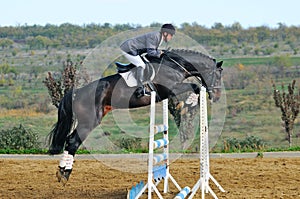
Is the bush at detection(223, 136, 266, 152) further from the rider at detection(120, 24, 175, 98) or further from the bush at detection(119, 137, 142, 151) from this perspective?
the rider at detection(120, 24, 175, 98)

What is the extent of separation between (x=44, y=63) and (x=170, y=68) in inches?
955

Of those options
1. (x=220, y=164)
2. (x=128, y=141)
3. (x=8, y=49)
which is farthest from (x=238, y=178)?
(x=8, y=49)

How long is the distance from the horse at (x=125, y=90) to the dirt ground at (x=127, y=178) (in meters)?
0.79

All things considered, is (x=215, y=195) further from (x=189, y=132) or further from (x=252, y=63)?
(x=252, y=63)

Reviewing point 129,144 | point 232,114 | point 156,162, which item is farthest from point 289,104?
point 232,114

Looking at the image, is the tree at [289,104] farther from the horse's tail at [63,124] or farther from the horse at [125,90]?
the horse's tail at [63,124]

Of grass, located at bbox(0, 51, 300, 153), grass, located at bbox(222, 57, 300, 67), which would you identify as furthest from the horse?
grass, located at bbox(222, 57, 300, 67)

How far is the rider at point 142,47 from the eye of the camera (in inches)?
286

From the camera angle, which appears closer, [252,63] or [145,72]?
[145,72]

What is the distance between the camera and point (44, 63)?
103ft

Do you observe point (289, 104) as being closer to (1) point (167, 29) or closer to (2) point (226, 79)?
(1) point (167, 29)

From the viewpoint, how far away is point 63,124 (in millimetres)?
7887

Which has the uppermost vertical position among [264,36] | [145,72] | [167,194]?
[264,36]

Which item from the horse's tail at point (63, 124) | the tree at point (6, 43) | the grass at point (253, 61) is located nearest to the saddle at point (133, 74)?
the horse's tail at point (63, 124)
